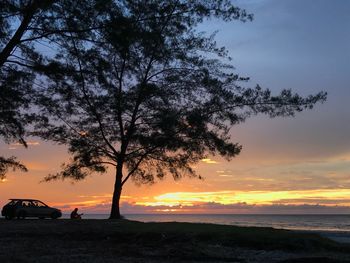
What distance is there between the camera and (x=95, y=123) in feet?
100

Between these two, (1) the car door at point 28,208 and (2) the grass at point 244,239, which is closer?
(2) the grass at point 244,239

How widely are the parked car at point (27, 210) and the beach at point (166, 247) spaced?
1507cm

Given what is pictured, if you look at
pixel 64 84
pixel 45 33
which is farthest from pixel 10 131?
pixel 45 33

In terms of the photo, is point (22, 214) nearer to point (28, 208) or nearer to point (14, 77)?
point (28, 208)

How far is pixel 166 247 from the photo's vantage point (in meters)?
15.7

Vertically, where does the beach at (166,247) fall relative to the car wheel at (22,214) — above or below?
below

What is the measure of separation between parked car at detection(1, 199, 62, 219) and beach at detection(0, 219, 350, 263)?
15071 millimetres

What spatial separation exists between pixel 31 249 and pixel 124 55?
6.50 metres

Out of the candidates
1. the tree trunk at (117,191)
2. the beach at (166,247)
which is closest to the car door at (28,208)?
the tree trunk at (117,191)

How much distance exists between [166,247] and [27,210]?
21.7 metres

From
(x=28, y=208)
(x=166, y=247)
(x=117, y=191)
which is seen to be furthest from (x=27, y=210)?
(x=166, y=247)

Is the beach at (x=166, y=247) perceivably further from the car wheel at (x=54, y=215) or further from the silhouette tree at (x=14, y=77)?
the car wheel at (x=54, y=215)

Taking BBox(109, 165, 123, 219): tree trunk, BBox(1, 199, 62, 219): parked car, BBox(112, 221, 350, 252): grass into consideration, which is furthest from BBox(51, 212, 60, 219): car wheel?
BBox(112, 221, 350, 252): grass

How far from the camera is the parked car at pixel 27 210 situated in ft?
113
